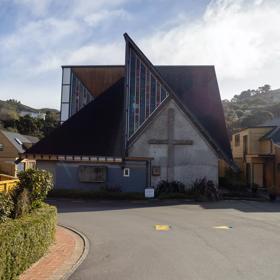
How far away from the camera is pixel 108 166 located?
26.0m

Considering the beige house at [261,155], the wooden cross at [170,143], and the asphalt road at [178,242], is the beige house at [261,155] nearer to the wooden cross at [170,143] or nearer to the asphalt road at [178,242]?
the wooden cross at [170,143]

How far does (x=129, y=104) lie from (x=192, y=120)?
481 cm

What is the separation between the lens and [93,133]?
28.0 m

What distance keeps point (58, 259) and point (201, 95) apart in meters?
25.3

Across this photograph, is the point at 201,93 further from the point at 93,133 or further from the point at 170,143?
the point at 93,133

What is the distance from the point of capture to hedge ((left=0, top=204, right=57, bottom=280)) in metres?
6.95

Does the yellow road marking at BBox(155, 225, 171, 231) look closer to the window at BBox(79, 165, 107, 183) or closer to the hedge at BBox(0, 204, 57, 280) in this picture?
the hedge at BBox(0, 204, 57, 280)

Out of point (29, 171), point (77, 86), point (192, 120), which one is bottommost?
point (29, 171)

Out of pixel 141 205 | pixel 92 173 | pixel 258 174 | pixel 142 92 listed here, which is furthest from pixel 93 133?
pixel 258 174

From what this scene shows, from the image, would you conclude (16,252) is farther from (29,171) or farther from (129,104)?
(129,104)

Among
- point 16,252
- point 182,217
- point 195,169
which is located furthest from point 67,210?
point 16,252

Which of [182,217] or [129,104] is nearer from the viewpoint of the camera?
[182,217]

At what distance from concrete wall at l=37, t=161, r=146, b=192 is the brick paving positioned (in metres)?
13.1

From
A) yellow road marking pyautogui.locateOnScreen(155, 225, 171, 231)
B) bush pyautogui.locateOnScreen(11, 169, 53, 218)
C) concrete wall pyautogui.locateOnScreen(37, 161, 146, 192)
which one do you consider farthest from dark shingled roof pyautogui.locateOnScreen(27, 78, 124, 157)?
bush pyautogui.locateOnScreen(11, 169, 53, 218)
